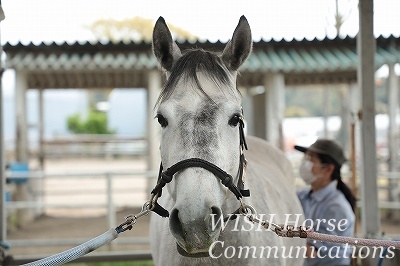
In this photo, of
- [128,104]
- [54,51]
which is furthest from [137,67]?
[128,104]

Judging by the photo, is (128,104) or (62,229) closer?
(62,229)

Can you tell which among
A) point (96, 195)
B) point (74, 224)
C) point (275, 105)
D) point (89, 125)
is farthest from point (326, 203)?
point (89, 125)

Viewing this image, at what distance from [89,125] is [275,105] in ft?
76.9

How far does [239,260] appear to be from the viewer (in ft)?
6.84

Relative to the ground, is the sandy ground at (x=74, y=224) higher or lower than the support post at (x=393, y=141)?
lower

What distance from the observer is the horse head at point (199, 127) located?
1.61 m

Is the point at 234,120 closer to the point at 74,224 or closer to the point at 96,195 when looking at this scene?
the point at 74,224

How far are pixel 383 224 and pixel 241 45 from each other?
23.8ft

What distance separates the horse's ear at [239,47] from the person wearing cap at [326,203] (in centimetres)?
150

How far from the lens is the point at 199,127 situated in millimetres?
1755

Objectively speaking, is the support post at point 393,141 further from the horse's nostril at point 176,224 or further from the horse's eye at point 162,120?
the horse's nostril at point 176,224

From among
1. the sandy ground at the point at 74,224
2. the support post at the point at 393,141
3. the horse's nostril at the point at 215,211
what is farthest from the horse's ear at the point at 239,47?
the support post at the point at 393,141

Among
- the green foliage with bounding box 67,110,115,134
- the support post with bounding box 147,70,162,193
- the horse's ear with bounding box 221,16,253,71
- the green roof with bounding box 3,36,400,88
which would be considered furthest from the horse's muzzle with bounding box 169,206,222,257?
the green foliage with bounding box 67,110,115,134

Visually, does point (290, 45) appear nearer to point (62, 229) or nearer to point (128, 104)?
point (62, 229)
